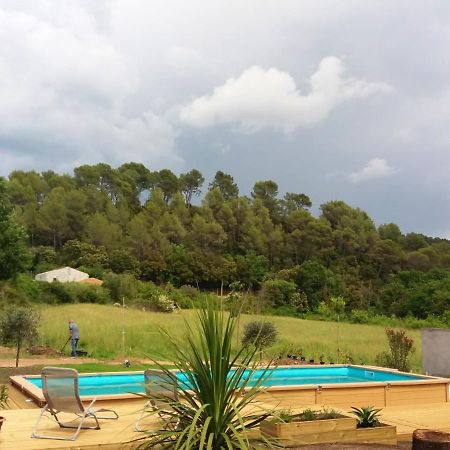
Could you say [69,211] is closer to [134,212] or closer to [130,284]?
[134,212]

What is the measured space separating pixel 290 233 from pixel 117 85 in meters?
37.5

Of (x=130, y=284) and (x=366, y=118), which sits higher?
(x=366, y=118)

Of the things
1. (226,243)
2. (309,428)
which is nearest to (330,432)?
(309,428)

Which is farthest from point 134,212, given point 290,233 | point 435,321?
point 435,321

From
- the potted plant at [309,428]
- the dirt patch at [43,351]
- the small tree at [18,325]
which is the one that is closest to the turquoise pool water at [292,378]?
the potted plant at [309,428]

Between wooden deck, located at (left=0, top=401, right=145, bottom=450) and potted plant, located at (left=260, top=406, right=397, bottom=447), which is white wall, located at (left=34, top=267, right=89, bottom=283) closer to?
wooden deck, located at (left=0, top=401, right=145, bottom=450)

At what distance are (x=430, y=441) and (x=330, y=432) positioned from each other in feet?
4.97

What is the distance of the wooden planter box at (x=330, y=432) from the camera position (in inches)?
238

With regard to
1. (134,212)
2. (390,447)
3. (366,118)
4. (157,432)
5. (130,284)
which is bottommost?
(390,447)

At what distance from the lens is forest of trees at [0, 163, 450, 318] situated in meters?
40.5

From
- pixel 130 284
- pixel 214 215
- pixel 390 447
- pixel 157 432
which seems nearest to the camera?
pixel 157 432

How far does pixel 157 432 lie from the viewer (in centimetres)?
406

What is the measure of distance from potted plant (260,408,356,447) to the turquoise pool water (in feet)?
10.4

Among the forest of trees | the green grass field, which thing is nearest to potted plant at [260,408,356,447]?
the green grass field
